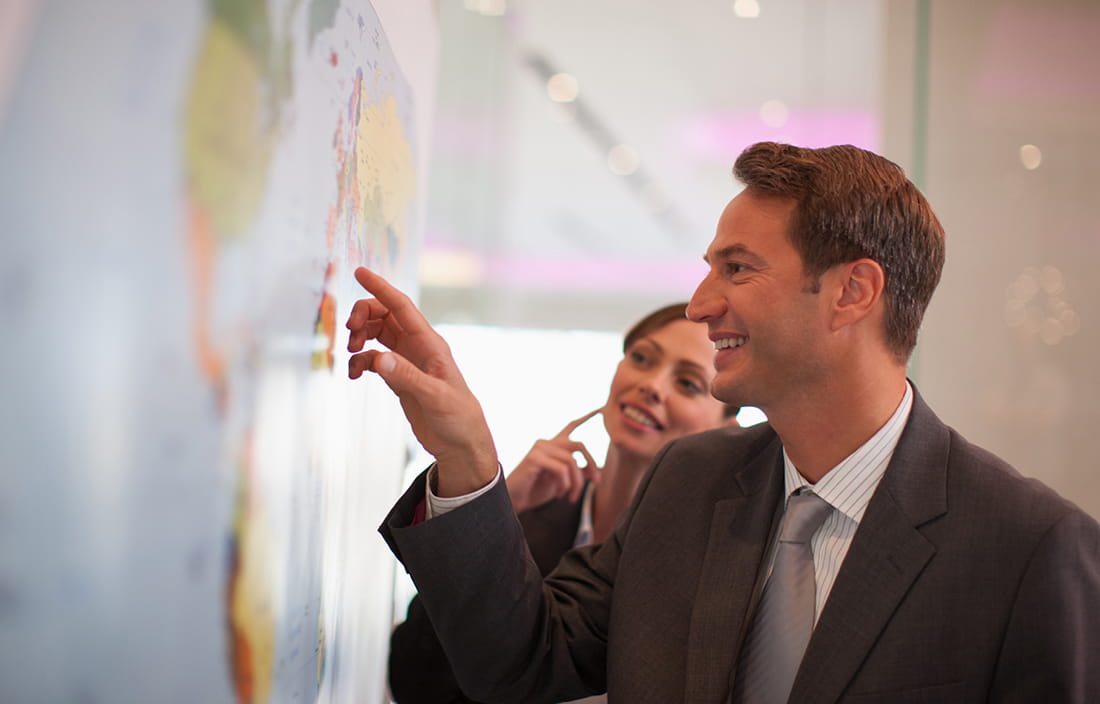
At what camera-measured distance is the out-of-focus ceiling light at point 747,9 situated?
332cm

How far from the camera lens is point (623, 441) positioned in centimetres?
184

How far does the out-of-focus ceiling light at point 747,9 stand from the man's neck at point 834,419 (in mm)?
2491

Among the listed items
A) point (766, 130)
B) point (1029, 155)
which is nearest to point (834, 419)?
point (1029, 155)

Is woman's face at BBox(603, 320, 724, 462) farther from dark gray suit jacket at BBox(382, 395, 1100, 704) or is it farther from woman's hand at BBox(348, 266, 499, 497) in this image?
woman's hand at BBox(348, 266, 499, 497)

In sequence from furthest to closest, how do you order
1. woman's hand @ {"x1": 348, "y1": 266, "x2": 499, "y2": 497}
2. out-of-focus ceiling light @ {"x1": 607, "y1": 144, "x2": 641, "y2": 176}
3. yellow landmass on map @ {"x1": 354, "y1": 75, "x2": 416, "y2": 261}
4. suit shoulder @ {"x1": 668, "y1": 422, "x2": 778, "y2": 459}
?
out-of-focus ceiling light @ {"x1": 607, "y1": 144, "x2": 641, "y2": 176}, suit shoulder @ {"x1": 668, "y1": 422, "x2": 778, "y2": 459}, yellow landmass on map @ {"x1": 354, "y1": 75, "x2": 416, "y2": 261}, woman's hand @ {"x1": 348, "y1": 266, "x2": 499, "y2": 497}

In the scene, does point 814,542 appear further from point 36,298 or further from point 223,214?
point 36,298

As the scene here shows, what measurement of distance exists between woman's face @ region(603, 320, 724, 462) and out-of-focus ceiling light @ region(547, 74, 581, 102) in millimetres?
1746

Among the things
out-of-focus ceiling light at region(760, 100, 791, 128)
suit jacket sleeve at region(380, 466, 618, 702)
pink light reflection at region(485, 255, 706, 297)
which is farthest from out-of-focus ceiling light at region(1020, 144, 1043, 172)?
suit jacket sleeve at region(380, 466, 618, 702)

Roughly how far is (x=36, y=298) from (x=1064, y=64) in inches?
116

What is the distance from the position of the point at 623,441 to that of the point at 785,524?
0.65 m

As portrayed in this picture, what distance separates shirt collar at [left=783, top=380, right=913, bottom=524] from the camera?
1.18m

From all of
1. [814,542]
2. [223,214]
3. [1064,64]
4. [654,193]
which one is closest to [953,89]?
[1064,64]

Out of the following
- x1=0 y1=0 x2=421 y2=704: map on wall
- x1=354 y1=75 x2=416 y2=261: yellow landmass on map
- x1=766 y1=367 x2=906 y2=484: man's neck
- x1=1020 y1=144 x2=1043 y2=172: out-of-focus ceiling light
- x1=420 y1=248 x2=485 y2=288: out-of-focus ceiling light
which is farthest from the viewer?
x1=420 y1=248 x2=485 y2=288: out-of-focus ceiling light

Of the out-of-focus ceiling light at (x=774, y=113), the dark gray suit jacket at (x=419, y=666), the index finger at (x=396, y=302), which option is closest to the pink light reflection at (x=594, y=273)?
the out-of-focus ceiling light at (x=774, y=113)
